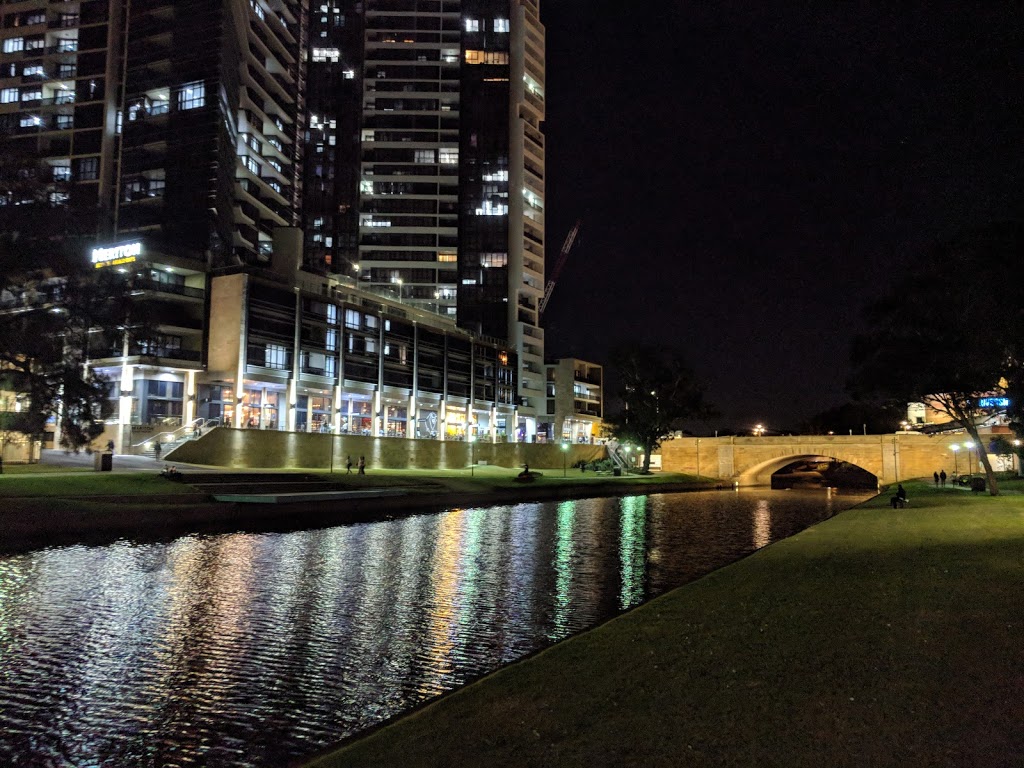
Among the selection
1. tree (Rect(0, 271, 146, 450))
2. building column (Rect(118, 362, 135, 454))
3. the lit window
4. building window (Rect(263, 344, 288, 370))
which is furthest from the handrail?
the lit window

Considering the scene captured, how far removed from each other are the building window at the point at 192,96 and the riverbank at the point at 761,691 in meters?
97.7

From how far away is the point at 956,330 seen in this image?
3622cm

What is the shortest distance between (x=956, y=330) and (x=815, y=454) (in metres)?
64.5

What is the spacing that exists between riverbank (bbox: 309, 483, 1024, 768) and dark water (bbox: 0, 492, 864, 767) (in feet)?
6.73

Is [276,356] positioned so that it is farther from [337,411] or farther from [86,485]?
[86,485]

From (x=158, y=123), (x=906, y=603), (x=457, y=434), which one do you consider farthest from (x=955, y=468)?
(x=158, y=123)

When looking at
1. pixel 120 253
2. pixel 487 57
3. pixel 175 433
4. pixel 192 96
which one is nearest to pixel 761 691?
pixel 175 433

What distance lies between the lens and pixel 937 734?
239 inches

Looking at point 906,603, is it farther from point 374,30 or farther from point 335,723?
point 374,30

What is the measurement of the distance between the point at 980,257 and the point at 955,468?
70.4 m

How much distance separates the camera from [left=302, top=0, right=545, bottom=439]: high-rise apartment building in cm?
13450

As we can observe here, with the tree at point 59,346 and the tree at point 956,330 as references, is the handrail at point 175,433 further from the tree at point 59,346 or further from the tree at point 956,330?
the tree at point 956,330

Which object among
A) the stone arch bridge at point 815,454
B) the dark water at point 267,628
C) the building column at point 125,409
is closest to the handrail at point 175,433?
the building column at point 125,409

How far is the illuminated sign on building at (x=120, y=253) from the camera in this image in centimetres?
6662
